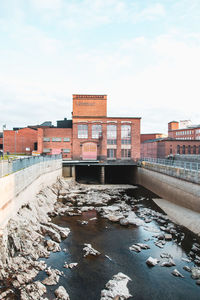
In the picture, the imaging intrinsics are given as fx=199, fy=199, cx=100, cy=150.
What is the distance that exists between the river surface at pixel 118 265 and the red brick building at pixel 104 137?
2930 cm

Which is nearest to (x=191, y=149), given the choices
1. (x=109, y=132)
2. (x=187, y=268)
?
(x=109, y=132)

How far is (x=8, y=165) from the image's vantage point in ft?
44.1

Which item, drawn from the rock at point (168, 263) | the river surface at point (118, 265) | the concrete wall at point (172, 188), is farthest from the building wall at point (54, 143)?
the rock at point (168, 263)

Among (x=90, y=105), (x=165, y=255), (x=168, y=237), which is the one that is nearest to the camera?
(x=165, y=255)

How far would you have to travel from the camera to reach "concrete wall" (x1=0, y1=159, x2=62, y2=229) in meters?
12.1

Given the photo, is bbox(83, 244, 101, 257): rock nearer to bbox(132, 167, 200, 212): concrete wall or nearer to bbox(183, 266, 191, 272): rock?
bbox(183, 266, 191, 272): rock

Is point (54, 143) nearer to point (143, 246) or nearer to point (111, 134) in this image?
point (111, 134)

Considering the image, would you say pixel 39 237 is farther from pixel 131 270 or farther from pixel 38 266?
pixel 131 270

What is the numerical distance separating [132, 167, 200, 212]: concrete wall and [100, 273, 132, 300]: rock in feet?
37.6

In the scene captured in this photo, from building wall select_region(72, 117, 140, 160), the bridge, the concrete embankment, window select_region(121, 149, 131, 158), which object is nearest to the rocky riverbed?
the concrete embankment

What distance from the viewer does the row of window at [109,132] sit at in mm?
45281

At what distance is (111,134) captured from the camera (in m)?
45.5

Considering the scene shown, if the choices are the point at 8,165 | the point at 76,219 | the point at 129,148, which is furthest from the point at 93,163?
the point at 8,165

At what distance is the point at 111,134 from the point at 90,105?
881cm
